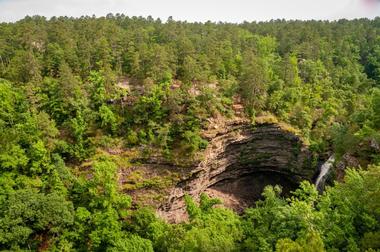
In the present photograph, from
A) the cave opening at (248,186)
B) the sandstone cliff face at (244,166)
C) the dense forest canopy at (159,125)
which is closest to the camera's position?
the dense forest canopy at (159,125)

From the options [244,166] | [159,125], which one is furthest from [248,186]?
[159,125]

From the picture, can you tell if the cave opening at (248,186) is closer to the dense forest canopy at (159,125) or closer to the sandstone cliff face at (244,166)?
the sandstone cliff face at (244,166)

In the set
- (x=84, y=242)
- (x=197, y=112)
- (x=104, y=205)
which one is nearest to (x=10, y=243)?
(x=84, y=242)

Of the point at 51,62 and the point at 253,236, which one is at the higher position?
the point at 51,62

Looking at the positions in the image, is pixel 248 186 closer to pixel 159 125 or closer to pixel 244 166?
pixel 244 166

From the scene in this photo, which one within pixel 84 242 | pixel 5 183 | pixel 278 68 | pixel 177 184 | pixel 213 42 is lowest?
pixel 84 242

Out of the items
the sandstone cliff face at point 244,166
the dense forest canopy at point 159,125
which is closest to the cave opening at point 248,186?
the sandstone cliff face at point 244,166

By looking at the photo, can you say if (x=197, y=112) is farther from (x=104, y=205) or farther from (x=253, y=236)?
(x=253, y=236)
